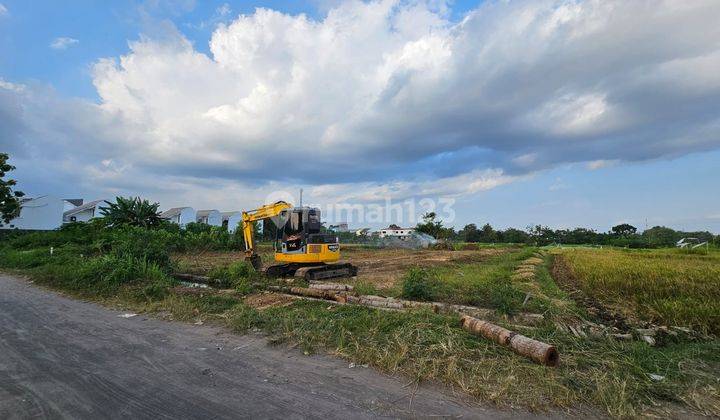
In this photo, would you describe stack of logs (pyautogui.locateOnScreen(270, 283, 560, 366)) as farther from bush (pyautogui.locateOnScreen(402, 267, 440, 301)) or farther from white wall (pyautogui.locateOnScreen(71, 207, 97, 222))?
white wall (pyautogui.locateOnScreen(71, 207, 97, 222))

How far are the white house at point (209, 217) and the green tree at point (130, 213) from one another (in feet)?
91.2

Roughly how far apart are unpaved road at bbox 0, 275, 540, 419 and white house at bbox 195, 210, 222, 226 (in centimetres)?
5740

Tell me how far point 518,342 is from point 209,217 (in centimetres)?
6258

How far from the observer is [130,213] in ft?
106

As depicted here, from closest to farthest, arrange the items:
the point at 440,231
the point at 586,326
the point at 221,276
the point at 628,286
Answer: the point at 586,326 < the point at 628,286 < the point at 221,276 < the point at 440,231

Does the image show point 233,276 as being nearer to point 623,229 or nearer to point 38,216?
point 38,216

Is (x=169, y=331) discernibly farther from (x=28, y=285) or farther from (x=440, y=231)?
(x=440, y=231)

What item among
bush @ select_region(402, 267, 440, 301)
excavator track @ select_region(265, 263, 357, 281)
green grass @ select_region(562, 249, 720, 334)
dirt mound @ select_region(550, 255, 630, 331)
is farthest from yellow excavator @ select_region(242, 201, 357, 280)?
green grass @ select_region(562, 249, 720, 334)

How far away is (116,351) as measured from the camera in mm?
5645

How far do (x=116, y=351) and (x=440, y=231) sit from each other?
51.7 metres

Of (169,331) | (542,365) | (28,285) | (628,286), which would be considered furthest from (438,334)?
(28,285)

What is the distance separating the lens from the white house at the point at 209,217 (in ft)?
201

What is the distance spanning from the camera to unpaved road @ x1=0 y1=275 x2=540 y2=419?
3.75 meters

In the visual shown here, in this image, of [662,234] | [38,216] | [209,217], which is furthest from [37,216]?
[662,234]
